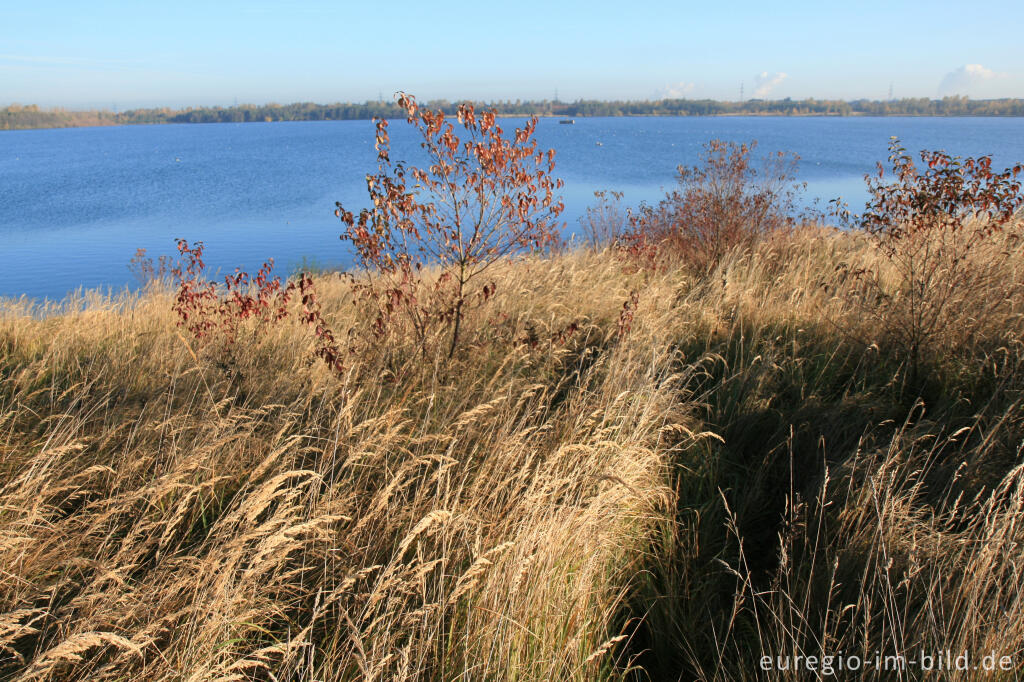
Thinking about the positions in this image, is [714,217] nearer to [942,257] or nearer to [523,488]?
[942,257]

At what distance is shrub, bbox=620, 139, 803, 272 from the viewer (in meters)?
8.22

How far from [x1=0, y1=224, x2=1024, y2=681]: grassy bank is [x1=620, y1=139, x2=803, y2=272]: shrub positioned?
3.07 m

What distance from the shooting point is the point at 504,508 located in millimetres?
Answer: 2814

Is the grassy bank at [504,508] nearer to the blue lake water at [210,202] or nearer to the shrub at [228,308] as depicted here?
the shrub at [228,308]

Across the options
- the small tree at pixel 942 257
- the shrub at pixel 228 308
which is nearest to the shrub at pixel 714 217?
the small tree at pixel 942 257

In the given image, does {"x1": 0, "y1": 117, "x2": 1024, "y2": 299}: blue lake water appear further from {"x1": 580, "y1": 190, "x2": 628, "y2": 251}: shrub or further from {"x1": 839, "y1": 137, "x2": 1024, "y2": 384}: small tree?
{"x1": 839, "y1": 137, "x2": 1024, "y2": 384}: small tree

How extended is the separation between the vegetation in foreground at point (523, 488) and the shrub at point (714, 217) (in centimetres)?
239

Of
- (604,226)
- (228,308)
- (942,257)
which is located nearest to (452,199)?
(228,308)

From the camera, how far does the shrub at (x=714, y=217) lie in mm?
8219

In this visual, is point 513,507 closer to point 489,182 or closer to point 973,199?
point 489,182

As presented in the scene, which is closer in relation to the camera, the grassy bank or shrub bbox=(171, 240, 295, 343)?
A: the grassy bank

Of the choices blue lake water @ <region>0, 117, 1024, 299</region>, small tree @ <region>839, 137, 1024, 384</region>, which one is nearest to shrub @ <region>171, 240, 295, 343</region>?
small tree @ <region>839, 137, 1024, 384</region>

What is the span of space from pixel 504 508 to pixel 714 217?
6.75 m

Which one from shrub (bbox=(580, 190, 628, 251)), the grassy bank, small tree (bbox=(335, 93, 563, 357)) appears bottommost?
the grassy bank
